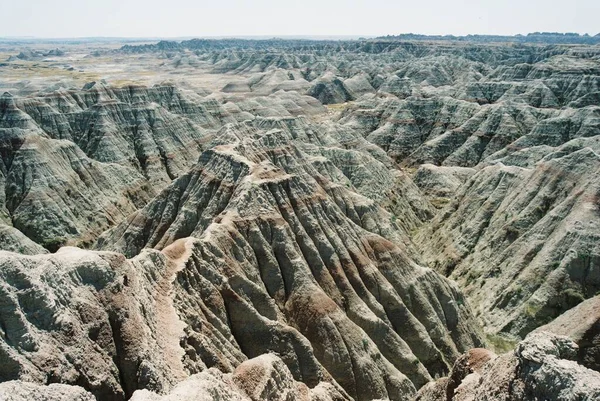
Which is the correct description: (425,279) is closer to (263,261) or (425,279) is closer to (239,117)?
(263,261)

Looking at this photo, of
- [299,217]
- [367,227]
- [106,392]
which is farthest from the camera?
[367,227]

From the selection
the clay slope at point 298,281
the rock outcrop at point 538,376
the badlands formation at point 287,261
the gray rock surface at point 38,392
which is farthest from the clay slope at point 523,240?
the gray rock surface at point 38,392

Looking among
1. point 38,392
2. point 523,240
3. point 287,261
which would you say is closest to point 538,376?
point 38,392

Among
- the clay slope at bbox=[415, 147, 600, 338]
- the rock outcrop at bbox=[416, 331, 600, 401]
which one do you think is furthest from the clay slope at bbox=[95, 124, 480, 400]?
the rock outcrop at bbox=[416, 331, 600, 401]

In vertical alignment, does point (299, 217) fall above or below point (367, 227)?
above

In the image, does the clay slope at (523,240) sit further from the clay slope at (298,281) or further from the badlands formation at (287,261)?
the clay slope at (298,281)

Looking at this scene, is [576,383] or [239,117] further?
[239,117]

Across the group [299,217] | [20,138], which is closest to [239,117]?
[20,138]

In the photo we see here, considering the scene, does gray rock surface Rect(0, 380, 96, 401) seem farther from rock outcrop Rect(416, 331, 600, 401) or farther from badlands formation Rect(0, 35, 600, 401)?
rock outcrop Rect(416, 331, 600, 401)
